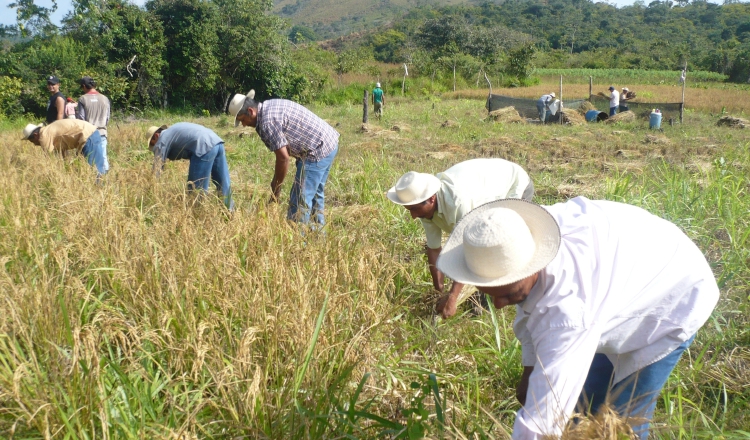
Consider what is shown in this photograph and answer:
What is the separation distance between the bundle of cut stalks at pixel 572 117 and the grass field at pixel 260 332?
29.3 ft

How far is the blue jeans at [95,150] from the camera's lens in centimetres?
581

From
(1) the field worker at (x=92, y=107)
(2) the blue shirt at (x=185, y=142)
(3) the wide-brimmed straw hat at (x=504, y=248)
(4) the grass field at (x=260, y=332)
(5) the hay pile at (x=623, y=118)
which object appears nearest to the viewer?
(3) the wide-brimmed straw hat at (x=504, y=248)

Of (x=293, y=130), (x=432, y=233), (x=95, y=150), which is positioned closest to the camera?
(x=432, y=233)

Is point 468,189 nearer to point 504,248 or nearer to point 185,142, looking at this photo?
point 504,248

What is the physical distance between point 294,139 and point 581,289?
3.02 meters

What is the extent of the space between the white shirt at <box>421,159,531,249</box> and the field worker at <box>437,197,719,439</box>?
1.13 meters

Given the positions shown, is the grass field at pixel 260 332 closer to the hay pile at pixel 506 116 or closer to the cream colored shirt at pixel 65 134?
the cream colored shirt at pixel 65 134

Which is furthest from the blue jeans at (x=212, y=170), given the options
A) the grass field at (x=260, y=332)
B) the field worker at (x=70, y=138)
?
the field worker at (x=70, y=138)

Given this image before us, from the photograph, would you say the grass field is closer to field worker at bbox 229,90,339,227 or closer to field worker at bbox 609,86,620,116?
field worker at bbox 229,90,339,227

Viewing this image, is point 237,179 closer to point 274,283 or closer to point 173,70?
point 274,283

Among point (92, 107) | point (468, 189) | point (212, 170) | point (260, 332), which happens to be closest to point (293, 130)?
→ point (212, 170)

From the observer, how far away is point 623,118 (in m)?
12.7

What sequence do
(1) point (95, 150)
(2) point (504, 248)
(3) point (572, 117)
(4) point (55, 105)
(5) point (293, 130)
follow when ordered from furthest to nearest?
(3) point (572, 117) → (4) point (55, 105) → (1) point (95, 150) → (5) point (293, 130) → (2) point (504, 248)

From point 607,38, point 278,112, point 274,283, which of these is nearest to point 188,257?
point 274,283
